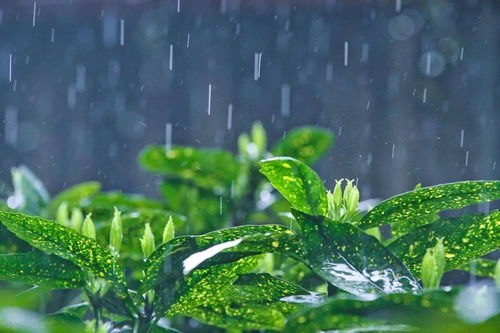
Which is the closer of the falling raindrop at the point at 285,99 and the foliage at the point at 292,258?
the foliage at the point at 292,258

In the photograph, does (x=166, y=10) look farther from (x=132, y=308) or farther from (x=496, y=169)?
(x=132, y=308)

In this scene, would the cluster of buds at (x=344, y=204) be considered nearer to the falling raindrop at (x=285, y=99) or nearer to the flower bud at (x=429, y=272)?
the flower bud at (x=429, y=272)

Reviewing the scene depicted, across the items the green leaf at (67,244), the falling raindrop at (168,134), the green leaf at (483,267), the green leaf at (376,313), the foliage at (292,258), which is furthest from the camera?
the falling raindrop at (168,134)

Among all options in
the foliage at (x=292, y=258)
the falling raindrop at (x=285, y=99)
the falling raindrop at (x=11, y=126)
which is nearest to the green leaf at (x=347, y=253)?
the foliage at (x=292, y=258)

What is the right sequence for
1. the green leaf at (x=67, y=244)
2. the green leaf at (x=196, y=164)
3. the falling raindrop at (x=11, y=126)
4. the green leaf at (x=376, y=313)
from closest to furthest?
the green leaf at (x=376, y=313) < the green leaf at (x=67, y=244) < the green leaf at (x=196, y=164) < the falling raindrop at (x=11, y=126)

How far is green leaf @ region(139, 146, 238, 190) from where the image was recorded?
3.61ft

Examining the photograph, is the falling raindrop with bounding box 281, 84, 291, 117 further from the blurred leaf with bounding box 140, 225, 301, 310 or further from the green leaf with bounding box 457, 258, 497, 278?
the blurred leaf with bounding box 140, 225, 301, 310

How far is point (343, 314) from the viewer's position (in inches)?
15.0

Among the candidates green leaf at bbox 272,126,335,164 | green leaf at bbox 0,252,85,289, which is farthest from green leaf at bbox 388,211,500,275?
green leaf at bbox 272,126,335,164

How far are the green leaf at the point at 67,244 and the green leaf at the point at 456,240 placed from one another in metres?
0.28

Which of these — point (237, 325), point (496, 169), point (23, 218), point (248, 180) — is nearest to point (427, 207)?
point (237, 325)

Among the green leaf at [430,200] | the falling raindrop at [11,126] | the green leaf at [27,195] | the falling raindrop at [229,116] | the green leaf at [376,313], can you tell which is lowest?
the green leaf at [376,313]

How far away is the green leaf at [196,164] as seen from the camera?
110 centimetres

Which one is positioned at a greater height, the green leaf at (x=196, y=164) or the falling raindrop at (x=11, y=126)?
the falling raindrop at (x=11, y=126)
